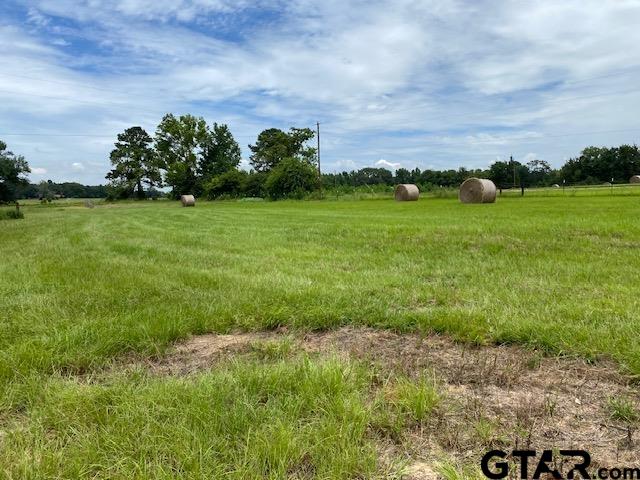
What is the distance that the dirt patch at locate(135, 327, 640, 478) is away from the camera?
2.13 meters

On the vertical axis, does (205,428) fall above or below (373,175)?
below

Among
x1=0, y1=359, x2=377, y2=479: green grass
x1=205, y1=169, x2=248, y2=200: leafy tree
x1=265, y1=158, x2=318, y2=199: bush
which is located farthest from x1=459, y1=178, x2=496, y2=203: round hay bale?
x1=205, y1=169, x2=248, y2=200: leafy tree

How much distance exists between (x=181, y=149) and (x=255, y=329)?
2903 inches

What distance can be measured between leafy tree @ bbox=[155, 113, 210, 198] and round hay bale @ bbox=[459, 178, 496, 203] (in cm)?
5260

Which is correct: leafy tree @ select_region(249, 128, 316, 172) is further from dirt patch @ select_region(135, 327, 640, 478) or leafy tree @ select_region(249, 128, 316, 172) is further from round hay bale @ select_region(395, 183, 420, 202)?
dirt patch @ select_region(135, 327, 640, 478)

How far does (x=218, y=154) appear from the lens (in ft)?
250

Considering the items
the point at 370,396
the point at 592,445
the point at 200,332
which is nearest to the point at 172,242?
the point at 200,332

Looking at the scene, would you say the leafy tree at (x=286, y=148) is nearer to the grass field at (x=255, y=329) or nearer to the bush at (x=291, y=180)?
the bush at (x=291, y=180)

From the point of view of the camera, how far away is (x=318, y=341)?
3732 mm

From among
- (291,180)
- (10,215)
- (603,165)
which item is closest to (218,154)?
(291,180)

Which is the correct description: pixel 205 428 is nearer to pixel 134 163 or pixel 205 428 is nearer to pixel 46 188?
pixel 134 163

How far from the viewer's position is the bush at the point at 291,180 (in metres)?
53.8

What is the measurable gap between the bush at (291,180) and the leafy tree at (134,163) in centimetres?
2866

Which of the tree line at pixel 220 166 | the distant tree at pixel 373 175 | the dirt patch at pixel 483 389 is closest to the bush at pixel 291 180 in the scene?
the tree line at pixel 220 166
